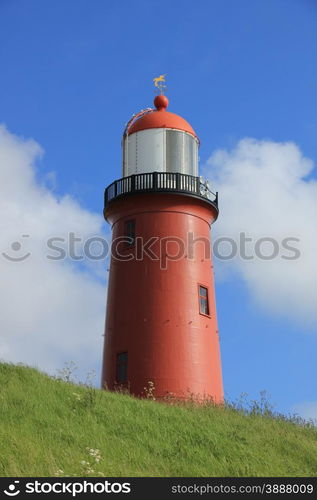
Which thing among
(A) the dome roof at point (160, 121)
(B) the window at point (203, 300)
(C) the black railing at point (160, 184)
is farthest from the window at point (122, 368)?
(A) the dome roof at point (160, 121)

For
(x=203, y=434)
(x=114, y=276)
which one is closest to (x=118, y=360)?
(x=114, y=276)

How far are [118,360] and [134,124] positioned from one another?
8.31 meters

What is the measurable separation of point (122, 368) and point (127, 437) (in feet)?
23.3

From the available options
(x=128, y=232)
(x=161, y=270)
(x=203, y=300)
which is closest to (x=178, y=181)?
(x=128, y=232)

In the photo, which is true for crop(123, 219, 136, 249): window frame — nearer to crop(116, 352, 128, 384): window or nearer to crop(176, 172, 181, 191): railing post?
crop(176, 172, 181, 191): railing post

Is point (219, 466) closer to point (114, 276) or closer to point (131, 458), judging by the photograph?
point (131, 458)

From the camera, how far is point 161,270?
997 inches

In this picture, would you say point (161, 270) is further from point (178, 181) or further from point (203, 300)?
point (178, 181)

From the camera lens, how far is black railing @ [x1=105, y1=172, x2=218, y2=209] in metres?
26.0

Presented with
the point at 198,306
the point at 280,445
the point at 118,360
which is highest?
the point at 198,306

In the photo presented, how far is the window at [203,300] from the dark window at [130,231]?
106 inches

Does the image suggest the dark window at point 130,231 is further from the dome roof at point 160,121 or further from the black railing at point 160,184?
the dome roof at point 160,121

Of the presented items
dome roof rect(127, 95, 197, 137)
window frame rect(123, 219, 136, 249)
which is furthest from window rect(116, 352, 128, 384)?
dome roof rect(127, 95, 197, 137)

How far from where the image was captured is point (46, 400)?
63.3 feet
